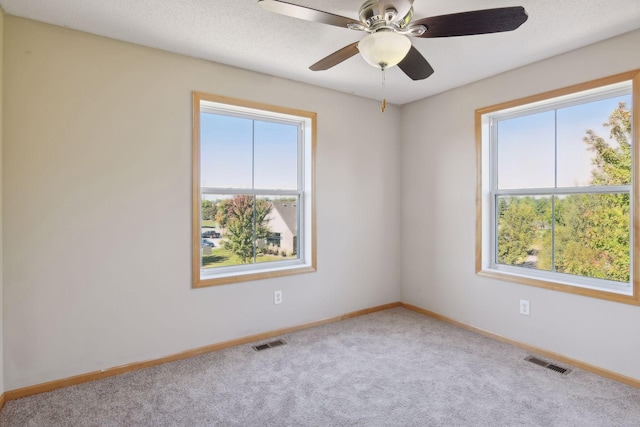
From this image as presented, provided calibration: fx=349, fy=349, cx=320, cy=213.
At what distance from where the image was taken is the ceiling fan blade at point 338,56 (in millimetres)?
2168

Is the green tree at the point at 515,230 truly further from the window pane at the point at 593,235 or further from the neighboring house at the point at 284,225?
the neighboring house at the point at 284,225

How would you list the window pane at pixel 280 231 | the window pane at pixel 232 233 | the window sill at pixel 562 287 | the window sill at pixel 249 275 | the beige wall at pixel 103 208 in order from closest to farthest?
the beige wall at pixel 103 208
the window sill at pixel 562 287
the window sill at pixel 249 275
the window pane at pixel 232 233
the window pane at pixel 280 231

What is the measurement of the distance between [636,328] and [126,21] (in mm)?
4164

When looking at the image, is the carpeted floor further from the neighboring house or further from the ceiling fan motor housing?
the ceiling fan motor housing

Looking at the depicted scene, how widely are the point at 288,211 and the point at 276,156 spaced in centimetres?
59

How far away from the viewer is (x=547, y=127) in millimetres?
3135

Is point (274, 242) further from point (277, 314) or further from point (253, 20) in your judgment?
point (253, 20)

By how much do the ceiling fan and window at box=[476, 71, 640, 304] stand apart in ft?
5.16

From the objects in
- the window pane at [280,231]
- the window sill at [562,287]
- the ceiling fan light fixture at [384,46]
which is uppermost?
the ceiling fan light fixture at [384,46]

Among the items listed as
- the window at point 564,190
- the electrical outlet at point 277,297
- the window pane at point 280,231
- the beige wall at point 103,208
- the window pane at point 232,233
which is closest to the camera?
the beige wall at point 103,208

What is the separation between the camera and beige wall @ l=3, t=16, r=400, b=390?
7.70 feet

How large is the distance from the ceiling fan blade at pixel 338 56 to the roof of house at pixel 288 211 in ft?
5.06

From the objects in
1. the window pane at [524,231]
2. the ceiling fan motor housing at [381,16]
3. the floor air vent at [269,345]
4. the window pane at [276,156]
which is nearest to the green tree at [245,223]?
the window pane at [276,156]

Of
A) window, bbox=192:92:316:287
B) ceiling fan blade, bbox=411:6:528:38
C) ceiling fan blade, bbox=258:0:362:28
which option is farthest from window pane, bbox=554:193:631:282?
ceiling fan blade, bbox=258:0:362:28
